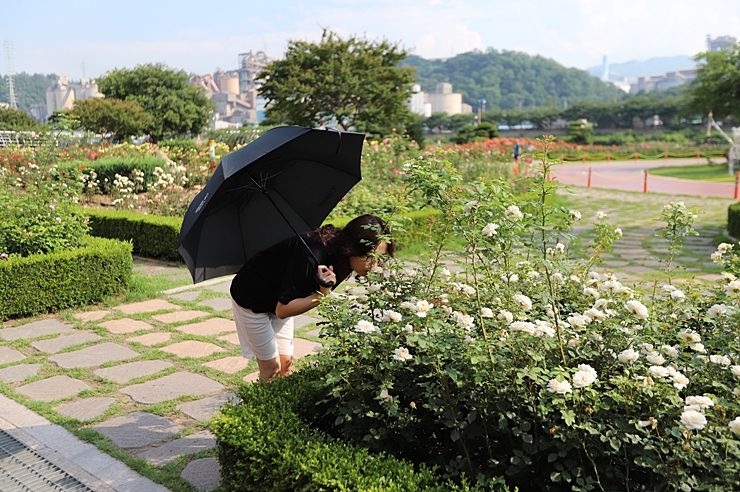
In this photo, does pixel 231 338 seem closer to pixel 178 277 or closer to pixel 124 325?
pixel 124 325

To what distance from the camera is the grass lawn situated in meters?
22.2

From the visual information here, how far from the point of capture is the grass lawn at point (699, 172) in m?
22.2

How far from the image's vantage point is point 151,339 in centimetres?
479

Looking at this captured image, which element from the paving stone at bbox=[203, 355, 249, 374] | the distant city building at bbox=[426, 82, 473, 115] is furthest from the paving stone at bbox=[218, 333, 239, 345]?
the distant city building at bbox=[426, 82, 473, 115]

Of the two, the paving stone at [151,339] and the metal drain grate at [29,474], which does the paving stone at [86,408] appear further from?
the paving stone at [151,339]

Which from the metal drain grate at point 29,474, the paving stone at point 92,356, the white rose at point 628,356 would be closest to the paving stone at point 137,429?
the metal drain grate at point 29,474

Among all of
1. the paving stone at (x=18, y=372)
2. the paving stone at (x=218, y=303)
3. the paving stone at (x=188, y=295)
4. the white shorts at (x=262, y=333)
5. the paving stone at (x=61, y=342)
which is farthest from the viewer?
the paving stone at (x=188, y=295)

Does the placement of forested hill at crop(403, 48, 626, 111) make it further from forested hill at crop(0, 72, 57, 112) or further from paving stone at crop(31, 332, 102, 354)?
paving stone at crop(31, 332, 102, 354)

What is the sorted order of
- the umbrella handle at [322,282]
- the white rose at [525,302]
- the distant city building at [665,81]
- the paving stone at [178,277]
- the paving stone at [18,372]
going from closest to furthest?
the white rose at [525,302] < the umbrella handle at [322,282] < the paving stone at [18,372] < the paving stone at [178,277] < the distant city building at [665,81]

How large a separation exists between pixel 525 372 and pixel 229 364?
2773 mm

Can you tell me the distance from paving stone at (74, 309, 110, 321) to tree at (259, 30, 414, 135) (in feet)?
50.6

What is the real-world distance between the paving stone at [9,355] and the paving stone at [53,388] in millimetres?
570

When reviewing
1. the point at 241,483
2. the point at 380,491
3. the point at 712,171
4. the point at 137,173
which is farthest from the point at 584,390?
the point at 712,171

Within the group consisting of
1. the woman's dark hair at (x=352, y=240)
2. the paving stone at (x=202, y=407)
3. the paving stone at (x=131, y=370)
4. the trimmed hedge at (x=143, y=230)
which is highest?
the woman's dark hair at (x=352, y=240)
